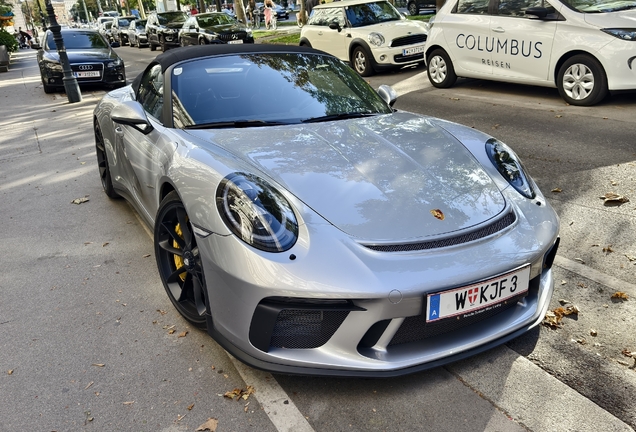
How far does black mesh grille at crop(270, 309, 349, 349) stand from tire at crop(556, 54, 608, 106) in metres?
6.58

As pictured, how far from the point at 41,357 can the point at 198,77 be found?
6.35 feet

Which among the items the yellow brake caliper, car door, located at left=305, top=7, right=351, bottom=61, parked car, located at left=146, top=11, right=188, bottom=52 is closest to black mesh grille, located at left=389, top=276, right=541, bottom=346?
the yellow brake caliper

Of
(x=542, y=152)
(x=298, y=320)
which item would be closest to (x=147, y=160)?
(x=298, y=320)

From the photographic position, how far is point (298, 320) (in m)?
2.42

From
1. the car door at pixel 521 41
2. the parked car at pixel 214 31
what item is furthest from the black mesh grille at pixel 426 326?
the parked car at pixel 214 31

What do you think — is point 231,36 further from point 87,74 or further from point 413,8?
point 413,8

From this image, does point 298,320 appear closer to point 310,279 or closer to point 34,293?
point 310,279

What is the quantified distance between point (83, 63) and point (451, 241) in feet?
41.3

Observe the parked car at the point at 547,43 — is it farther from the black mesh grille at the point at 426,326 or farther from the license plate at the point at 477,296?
the black mesh grille at the point at 426,326

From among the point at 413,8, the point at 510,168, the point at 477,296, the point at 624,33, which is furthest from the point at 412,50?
the point at 413,8

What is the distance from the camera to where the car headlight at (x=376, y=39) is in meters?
11.7

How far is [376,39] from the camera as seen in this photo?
11.8 metres

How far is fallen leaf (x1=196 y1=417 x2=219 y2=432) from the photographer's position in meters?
2.42

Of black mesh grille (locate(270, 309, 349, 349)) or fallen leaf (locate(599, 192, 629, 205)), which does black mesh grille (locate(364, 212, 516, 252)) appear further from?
fallen leaf (locate(599, 192, 629, 205))
